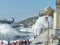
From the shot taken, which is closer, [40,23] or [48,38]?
[48,38]

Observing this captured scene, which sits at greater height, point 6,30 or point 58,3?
point 58,3

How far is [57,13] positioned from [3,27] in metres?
8.07

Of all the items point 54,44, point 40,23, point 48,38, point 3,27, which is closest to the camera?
point 54,44

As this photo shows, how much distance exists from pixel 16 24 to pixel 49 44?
1073 centimetres

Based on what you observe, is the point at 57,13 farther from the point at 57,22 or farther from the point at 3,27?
the point at 3,27

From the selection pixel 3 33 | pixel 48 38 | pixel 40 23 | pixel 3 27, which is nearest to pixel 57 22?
pixel 48 38

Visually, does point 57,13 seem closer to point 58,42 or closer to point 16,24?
point 58,42

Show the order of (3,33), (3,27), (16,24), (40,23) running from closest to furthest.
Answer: (40,23) → (3,33) → (3,27) → (16,24)

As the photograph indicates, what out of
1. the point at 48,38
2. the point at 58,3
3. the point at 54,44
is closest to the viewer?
the point at 54,44

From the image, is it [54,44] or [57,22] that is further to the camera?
[57,22]

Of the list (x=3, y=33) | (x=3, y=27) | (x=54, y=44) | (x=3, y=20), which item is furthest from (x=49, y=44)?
(x=3, y=20)

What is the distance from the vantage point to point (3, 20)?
1939cm

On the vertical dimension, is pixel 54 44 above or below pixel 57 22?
below

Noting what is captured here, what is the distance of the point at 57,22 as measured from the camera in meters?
10.4
